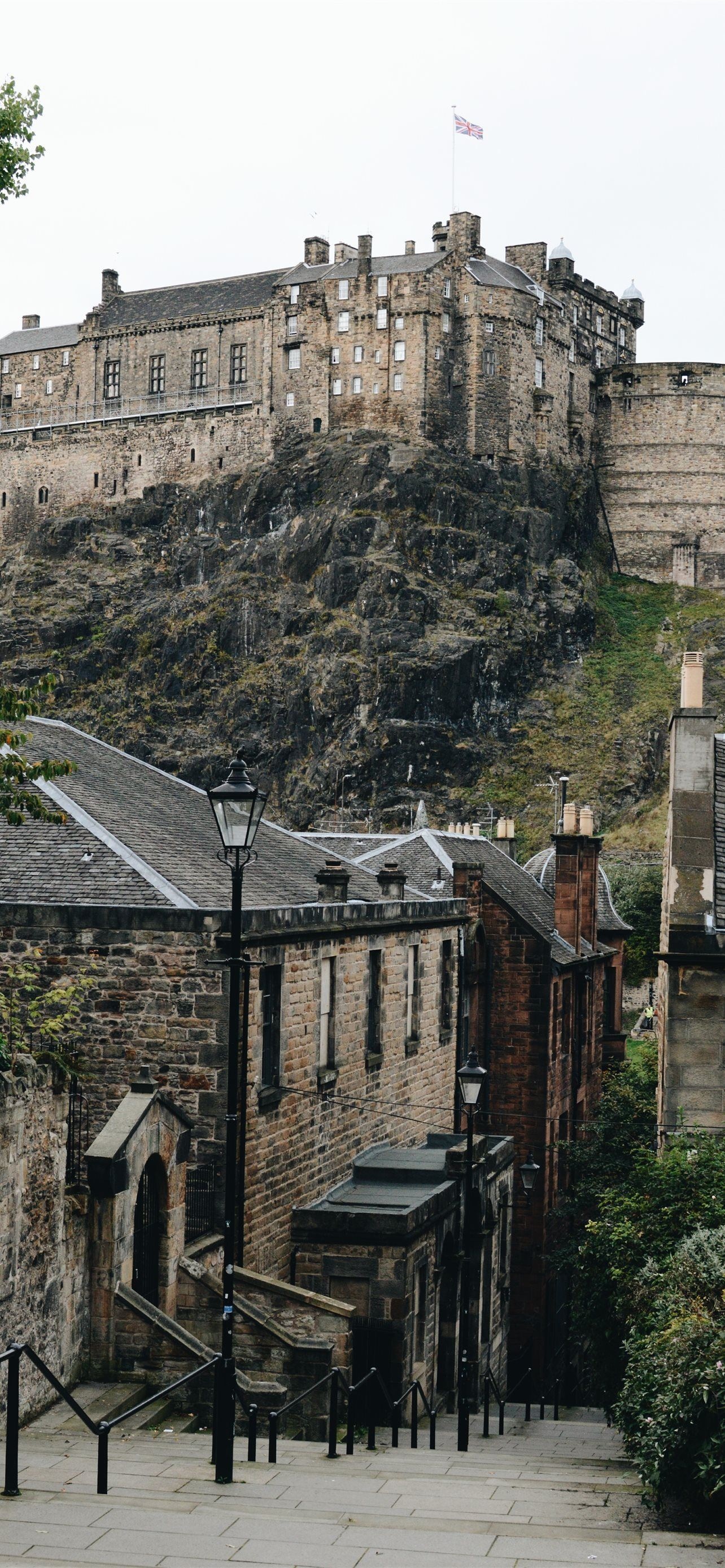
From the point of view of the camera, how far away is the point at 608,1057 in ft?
151

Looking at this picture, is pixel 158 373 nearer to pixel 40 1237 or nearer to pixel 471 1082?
pixel 471 1082

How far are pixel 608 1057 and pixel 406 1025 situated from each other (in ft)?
66.2

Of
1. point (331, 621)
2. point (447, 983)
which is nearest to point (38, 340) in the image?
point (331, 621)

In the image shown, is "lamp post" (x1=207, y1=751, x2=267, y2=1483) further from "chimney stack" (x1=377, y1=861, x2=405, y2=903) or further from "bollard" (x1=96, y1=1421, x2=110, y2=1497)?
"chimney stack" (x1=377, y1=861, x2=405, y2=903)

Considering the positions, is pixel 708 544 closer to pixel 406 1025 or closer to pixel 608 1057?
pixel 608 1057

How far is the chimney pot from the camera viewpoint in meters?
20.8

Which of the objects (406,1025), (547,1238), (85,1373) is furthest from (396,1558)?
(547,1238)

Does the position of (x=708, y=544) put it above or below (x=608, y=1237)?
above

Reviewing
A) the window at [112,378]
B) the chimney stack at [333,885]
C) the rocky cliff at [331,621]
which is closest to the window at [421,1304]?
the chimney stack at [333,885]

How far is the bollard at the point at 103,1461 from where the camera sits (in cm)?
1156

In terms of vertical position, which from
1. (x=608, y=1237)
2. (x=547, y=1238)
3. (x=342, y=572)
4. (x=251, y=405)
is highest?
(x=251, y=405)

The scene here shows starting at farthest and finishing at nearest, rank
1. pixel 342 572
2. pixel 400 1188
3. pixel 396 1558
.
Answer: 1. pixel 342 572
2. pixel 400 1188
3. pixel 396 1558

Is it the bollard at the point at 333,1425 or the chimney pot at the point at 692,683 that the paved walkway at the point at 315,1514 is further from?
the chimney pot at the point at 692,683

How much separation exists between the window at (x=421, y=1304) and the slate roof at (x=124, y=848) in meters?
5.22
